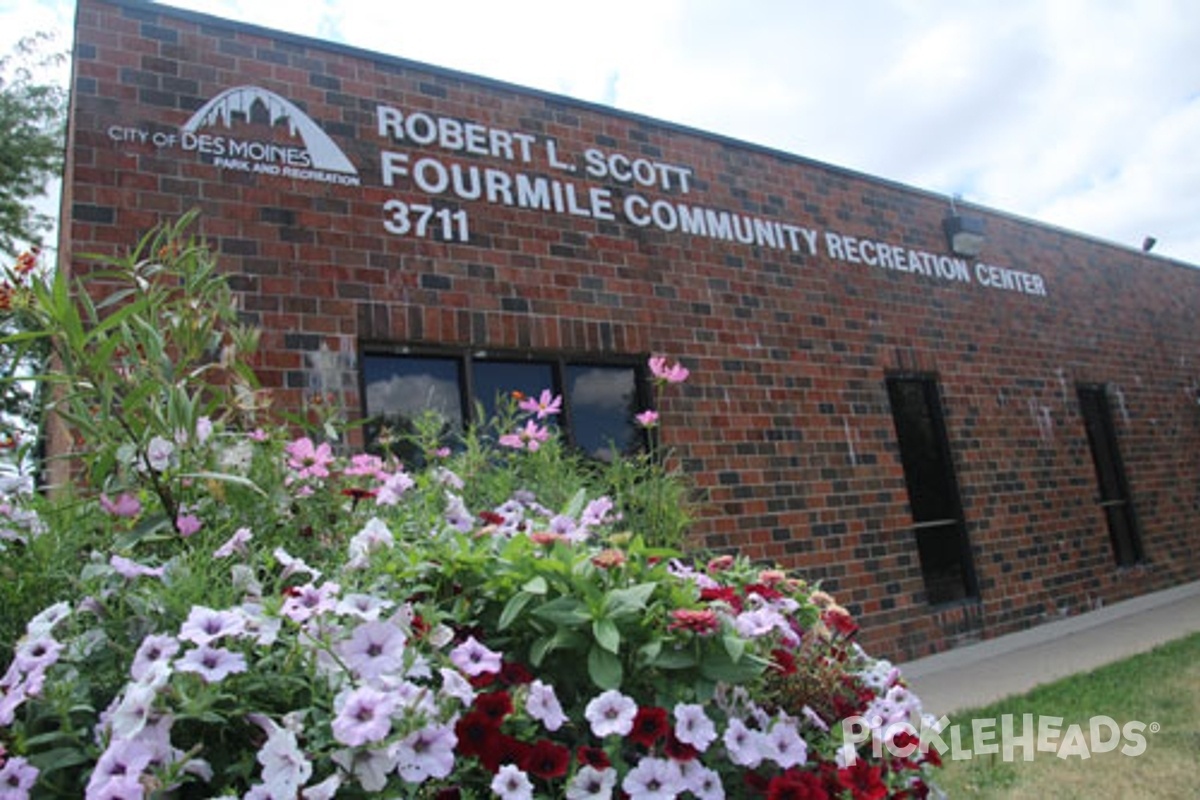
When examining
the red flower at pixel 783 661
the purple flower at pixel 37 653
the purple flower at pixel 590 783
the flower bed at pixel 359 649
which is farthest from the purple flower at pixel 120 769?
the red flower at pixel 783 661

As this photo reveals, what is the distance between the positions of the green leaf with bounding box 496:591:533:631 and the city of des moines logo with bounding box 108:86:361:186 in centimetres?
383

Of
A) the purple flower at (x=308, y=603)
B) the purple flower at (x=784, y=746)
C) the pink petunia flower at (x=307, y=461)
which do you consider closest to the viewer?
the purple flower at (x=308, y=603)

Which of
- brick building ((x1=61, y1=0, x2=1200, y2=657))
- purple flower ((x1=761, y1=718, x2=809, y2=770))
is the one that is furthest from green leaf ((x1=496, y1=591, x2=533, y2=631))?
brick building ((x1=61, y1=0, x2=1200, y2=657))

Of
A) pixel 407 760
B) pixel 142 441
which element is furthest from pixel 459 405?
pixel 407 760

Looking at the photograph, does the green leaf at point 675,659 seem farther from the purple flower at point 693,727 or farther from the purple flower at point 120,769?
the purple flower at point 120,769

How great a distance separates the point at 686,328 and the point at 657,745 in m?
4.66

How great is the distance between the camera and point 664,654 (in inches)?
58.7

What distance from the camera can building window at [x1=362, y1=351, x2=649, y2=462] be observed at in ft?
15.4

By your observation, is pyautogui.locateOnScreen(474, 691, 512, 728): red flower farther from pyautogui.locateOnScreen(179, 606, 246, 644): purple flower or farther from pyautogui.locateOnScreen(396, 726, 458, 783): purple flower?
pyautogui.locateOnScreen(179, 606, 246, 644): purple flower

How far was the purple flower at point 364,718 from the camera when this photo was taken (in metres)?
1.10

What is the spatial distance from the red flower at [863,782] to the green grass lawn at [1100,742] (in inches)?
91.0

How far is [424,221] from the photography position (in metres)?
5.00

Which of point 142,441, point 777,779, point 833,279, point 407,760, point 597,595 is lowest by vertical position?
point 777,779

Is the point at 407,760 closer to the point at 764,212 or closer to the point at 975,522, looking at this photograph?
the point at 764,212
